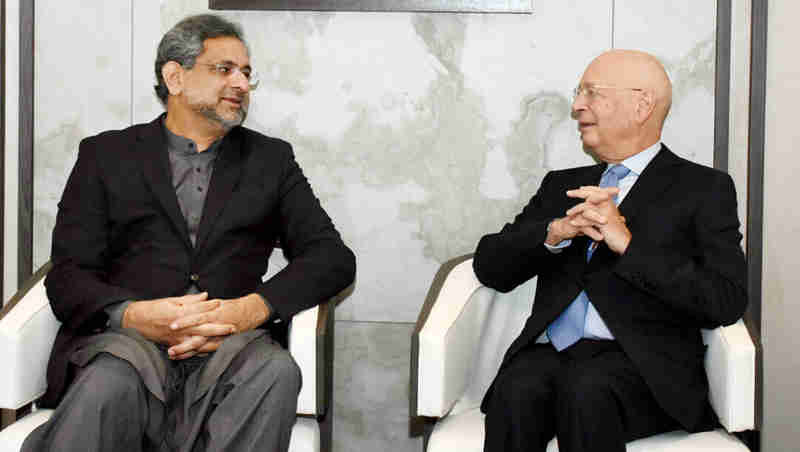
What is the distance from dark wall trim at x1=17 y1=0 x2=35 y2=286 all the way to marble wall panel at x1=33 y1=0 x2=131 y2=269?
0.08ft

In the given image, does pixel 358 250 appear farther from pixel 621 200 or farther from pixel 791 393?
pixel 791 393

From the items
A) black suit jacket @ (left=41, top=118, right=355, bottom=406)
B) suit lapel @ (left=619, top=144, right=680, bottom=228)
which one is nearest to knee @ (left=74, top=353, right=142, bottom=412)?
black suit jacket @ (left=41, top=118, right=355, bottom=406)

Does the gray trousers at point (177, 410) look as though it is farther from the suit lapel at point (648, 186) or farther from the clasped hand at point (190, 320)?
the suit lapel at point (648, 186)

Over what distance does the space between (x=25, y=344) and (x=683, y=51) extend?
2328 millimetres

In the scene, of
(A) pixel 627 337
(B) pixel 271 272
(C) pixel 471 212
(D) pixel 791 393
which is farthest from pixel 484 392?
(D) pixel 791 393

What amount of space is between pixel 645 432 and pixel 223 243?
4.39 feet

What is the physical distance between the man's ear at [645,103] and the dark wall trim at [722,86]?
2.03 ft

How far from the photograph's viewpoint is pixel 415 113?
3457 millimetres

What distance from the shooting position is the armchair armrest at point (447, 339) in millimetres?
2559

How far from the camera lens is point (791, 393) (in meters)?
3.40

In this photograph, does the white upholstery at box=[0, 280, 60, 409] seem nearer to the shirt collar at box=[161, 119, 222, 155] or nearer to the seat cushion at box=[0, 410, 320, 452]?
the seat cushion at box=[0, 410, 320, 452]

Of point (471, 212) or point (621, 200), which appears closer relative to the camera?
point (621, 200)

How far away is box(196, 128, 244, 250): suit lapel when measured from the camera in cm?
290

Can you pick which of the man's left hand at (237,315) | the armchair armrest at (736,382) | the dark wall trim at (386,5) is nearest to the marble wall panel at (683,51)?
the dark wall trim at (386,5)
